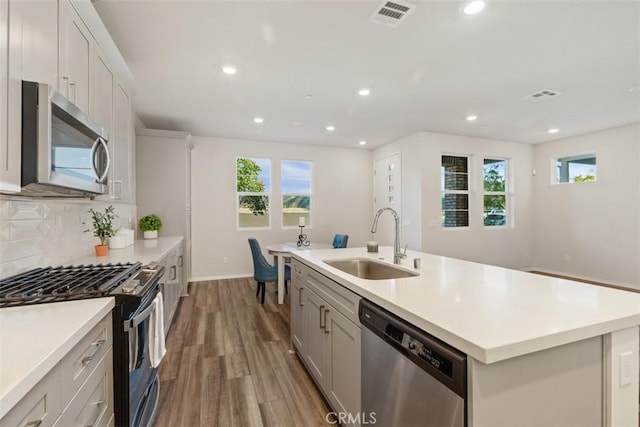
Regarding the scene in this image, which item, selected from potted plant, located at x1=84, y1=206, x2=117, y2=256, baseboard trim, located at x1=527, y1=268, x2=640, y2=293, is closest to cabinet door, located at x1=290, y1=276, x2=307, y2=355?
potted plant, located at x1=84, y1=206, x2=117, y2=256

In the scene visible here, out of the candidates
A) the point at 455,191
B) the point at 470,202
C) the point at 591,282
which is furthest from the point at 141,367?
the point at 591,282

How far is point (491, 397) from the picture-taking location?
0.88 meters

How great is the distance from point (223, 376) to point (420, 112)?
4.13 m

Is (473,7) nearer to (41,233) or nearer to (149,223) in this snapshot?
(41,233)

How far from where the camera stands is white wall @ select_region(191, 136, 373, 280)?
18.1 ft

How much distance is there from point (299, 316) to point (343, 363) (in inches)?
34.9

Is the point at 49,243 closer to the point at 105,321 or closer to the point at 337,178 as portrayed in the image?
the point at 105,321

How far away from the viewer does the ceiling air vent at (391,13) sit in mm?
2029

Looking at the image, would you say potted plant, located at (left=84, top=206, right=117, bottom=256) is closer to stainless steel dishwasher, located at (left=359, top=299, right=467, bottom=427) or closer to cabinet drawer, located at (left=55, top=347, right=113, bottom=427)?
cabinet drawer, located at (left=55, top=347, right=113, bottom=427)

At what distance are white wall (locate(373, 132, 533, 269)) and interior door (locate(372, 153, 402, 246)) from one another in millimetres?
180

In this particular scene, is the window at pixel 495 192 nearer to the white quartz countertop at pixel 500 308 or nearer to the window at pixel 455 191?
the window at pixel 455 191

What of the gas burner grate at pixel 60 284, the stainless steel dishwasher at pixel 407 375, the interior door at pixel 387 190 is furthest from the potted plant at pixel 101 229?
the interior door at pixel 387 190

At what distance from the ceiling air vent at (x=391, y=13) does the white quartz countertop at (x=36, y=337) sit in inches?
95.9

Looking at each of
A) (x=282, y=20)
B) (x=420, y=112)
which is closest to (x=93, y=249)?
(x=282, y=20)
